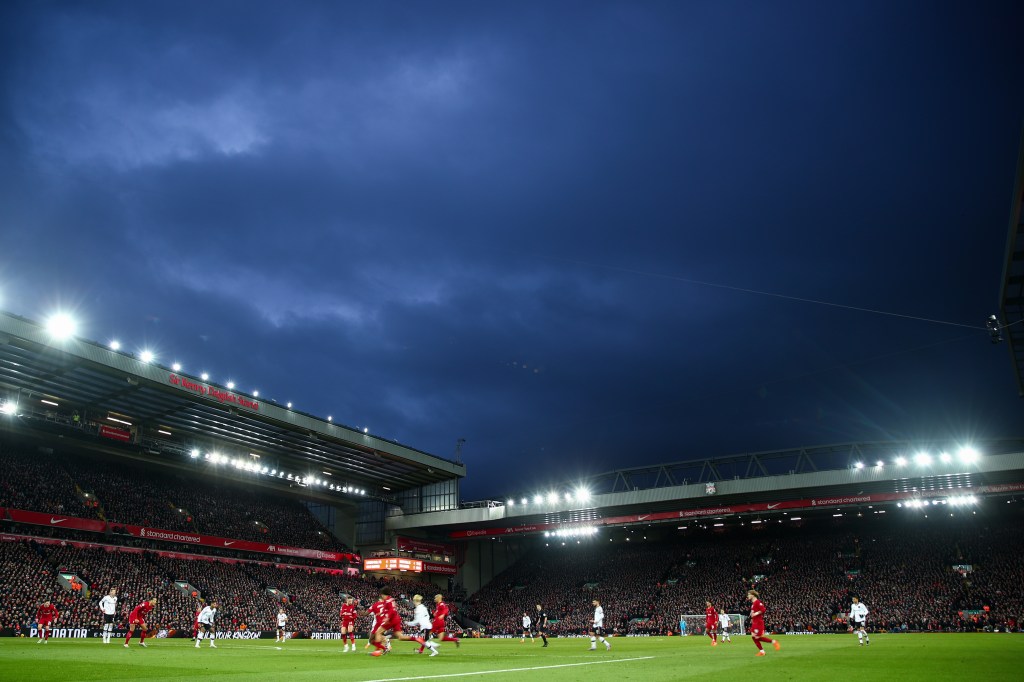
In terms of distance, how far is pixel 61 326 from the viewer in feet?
133

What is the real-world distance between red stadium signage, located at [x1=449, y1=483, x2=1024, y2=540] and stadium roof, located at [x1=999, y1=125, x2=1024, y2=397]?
93.7ft

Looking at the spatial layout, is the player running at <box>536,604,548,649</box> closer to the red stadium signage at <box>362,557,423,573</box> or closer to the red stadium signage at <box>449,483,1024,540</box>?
the red stadium signage at <box>449,483,1024,540</box>

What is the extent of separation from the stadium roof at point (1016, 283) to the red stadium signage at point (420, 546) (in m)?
59.0

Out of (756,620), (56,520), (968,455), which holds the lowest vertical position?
(756,620)

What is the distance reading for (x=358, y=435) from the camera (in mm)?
62281

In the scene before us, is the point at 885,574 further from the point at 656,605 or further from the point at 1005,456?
the point at 656,605

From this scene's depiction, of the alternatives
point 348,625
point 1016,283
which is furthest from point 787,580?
point 348,625

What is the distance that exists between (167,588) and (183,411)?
13144 mm

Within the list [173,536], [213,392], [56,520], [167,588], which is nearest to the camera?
[56,520]

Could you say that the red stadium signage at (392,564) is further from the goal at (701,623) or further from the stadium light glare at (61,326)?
the stadium light glare at (61,326)

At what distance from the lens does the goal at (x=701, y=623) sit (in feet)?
173

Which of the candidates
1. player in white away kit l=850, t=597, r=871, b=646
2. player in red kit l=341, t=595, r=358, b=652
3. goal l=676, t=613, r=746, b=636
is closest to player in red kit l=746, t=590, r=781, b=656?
player in white away kit l=850, t=597, r=871, b=646

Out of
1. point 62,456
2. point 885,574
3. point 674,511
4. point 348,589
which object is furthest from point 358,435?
point 885,574

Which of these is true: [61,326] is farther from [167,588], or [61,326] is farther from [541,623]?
[541,623]
